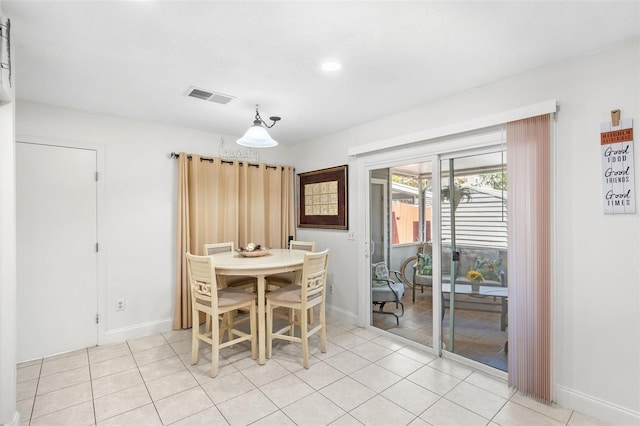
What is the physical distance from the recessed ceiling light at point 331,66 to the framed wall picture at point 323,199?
168cm

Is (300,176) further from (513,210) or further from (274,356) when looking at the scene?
(513,210)

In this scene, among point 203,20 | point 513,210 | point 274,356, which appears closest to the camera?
point 203,20

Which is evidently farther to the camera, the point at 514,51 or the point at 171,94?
the point at 171,94

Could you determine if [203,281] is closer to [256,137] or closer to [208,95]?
[256,137]

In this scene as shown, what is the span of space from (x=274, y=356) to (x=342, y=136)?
265 centimetres

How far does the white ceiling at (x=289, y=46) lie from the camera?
65.2 inches

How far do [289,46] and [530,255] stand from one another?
88.5 inches

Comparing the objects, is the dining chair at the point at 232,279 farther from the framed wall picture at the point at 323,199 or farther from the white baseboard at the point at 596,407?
the white baseboard at the point at 596,407

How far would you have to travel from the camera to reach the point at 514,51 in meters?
2.06

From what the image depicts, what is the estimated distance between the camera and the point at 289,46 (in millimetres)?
1996

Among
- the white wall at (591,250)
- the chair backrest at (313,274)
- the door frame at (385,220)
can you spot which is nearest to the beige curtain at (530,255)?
the white wall at (591,250)

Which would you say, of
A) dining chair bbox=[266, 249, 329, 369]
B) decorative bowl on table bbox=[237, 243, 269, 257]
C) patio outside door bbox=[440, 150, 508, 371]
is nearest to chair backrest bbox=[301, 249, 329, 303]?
dining chair bbox=[266, 249, 329, 369]

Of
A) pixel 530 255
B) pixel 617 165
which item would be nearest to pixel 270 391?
pixel 530 255

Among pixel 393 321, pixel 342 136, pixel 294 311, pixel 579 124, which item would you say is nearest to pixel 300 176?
pixel 342 136
